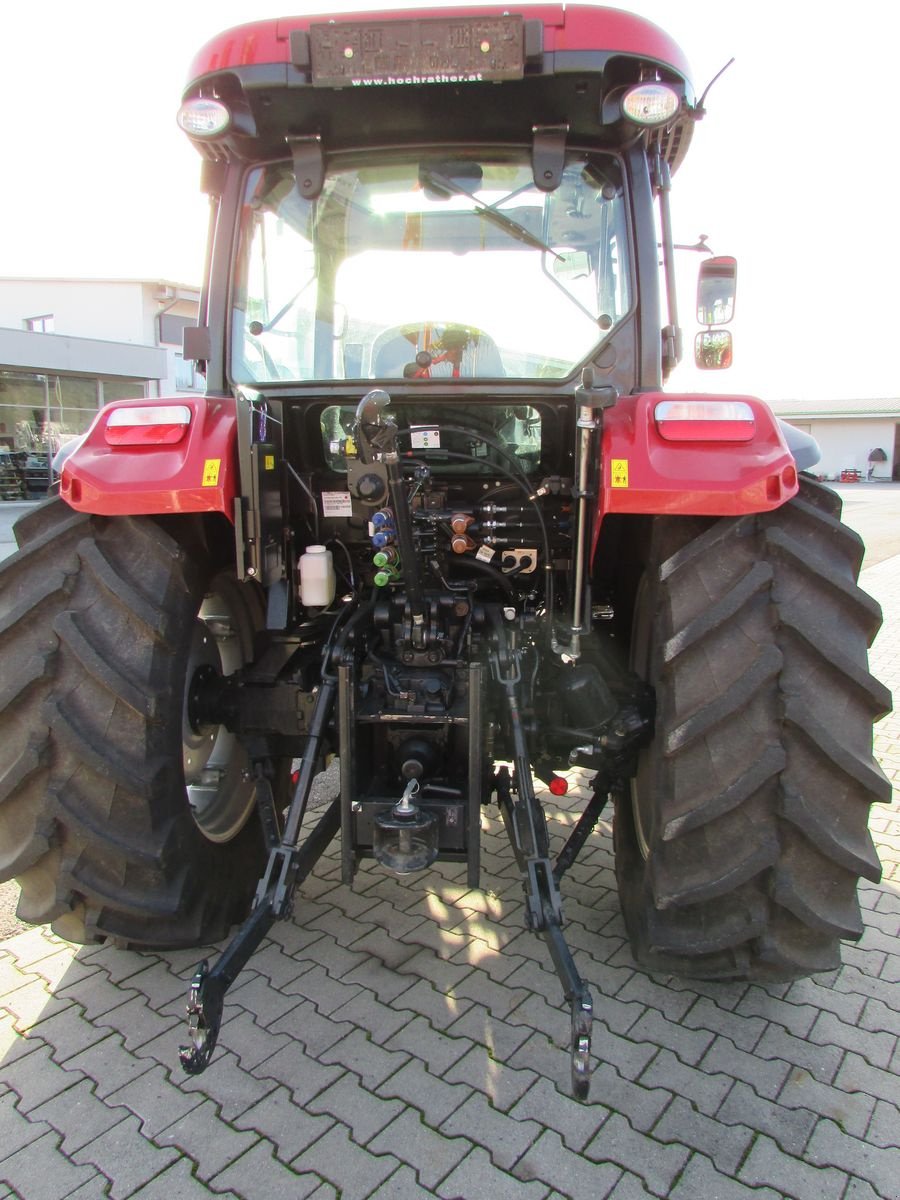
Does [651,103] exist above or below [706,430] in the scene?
above

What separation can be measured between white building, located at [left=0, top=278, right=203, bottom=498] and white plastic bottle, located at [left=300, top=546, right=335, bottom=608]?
18.3m

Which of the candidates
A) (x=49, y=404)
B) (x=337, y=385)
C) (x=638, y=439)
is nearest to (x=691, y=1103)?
(x=638, y=439)

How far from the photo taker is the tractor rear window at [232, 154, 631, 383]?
2.65m

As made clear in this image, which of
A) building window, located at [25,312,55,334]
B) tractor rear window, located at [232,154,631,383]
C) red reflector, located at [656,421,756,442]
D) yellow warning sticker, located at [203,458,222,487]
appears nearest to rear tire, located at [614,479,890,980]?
red reflector, located at [656,421,756,442]

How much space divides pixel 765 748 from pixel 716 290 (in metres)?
1.60

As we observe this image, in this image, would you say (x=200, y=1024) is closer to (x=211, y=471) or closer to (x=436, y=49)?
(x=211, y=471)

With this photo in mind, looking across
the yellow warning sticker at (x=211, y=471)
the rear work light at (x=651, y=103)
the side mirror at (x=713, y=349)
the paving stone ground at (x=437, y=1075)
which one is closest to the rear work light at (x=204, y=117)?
the yellow warning sticker at (x=211, y=471)

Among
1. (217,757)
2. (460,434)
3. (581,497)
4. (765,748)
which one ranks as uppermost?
(460,434)

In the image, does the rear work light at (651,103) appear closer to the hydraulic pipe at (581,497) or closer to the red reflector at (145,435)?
the hydraulic pipe at (581,497)

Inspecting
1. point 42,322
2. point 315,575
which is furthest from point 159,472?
point 42,322

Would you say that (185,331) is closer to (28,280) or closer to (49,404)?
(49,404)

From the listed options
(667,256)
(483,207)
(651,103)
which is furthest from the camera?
(667,256)

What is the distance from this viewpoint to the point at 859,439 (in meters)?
44.3

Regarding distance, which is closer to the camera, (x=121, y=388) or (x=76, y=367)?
(x=76, y=367)
